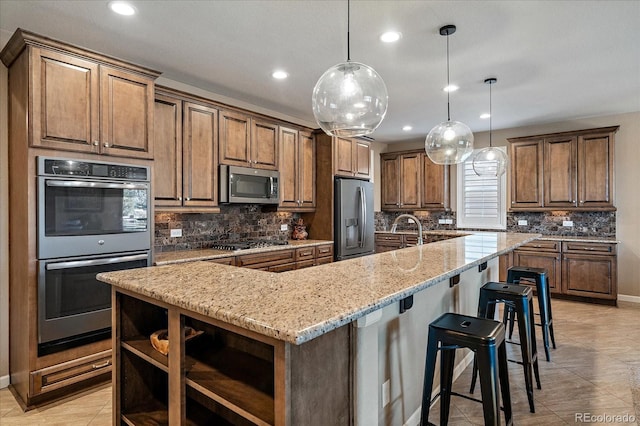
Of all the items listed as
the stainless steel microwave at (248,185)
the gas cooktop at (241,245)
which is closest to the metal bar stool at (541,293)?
the gas cooktop at (241,245)

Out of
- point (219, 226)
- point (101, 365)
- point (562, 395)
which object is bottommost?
point (562, 395)

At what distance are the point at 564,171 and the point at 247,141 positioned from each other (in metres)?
4.52

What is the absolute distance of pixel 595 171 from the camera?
4.98 meters

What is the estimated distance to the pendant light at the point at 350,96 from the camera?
188 centimetres

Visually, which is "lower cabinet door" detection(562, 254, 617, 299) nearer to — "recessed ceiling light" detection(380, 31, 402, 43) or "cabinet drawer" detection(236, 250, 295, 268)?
"cabinet drawer" detection(236, 250, 295, 268)

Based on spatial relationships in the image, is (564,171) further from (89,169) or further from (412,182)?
(89,169)

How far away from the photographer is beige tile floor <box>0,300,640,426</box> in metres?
2.32

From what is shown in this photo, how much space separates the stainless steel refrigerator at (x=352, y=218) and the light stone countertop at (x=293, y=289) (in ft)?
8.79

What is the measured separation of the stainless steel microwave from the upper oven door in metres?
0.99

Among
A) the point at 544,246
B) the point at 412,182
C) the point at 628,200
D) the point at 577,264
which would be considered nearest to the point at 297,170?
the point at 412,182

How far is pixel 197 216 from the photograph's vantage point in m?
3.99

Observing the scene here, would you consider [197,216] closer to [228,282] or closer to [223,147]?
[223,147]

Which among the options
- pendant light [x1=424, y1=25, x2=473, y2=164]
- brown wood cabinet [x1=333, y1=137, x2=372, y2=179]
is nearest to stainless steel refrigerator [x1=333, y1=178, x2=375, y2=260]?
brown wood cabinet [x1=333, y1=137, x2=372, y2=179]

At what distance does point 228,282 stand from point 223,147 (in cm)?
263
